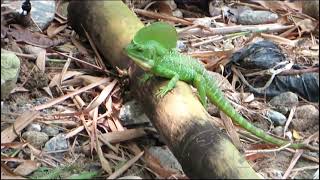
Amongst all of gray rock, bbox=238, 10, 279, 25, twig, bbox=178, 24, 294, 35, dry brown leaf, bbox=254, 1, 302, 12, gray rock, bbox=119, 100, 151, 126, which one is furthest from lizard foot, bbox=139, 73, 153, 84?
dry brown leaf, bbox=254, 1, 302, 12

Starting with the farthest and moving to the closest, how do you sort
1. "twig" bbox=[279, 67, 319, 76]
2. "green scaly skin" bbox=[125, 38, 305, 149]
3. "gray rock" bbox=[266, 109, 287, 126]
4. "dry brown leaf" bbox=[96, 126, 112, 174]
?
1. "twig" bbox=[279, 67, 319, 76]
2. "gray rock" bbox=[266, 109, 287, 126]
3. "green scaly skin" bbox=[125, 38, 305, 149]
4. "dry brown leaf" bbox=[96, 126, 112, 174]

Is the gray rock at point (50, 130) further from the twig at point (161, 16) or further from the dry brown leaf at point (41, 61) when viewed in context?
the twig at point (161, 16)

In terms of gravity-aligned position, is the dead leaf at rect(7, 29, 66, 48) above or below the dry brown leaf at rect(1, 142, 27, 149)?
above

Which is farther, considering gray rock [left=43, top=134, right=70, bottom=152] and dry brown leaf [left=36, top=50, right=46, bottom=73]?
dry brown leaf [left=36, top=50, right=46, bottom=73]

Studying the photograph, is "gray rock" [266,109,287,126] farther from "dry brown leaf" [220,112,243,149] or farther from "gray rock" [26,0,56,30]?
"gray rock" [26,0,56,30]

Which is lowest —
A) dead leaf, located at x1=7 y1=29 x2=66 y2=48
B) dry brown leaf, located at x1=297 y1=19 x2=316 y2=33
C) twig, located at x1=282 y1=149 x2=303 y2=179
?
twig, located at x1=282 y1=149 x2=303 y2=179

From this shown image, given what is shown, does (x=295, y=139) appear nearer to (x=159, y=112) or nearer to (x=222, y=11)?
(x=159, y=112)

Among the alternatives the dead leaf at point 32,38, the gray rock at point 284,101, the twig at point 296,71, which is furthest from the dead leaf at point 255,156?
the dead leaf at point 32,38

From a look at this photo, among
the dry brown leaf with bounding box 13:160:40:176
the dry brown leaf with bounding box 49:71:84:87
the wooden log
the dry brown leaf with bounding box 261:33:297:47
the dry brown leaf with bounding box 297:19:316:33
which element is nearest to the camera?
the wooden log
